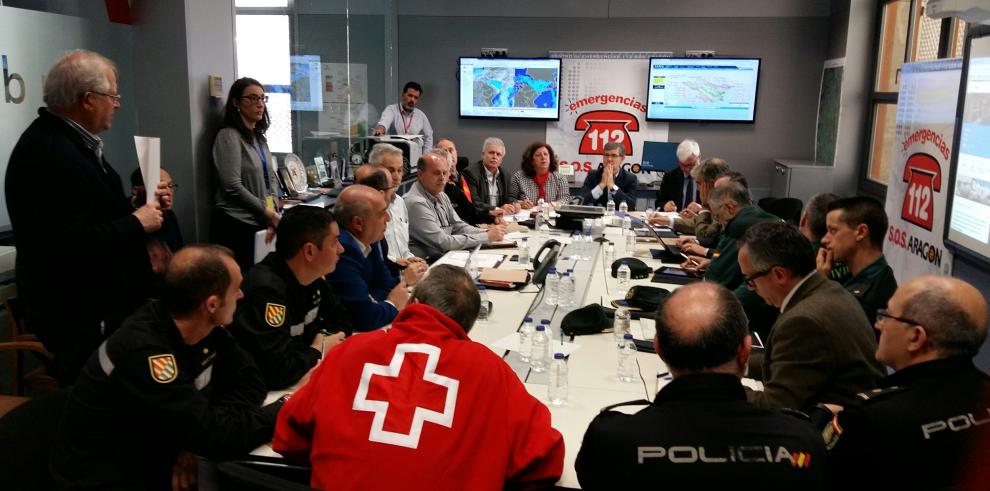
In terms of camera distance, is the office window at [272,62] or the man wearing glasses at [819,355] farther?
the office window at [272,62]

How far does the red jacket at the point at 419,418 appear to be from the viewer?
1574 mm

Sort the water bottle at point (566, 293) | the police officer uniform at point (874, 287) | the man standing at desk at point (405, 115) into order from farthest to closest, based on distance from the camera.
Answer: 1. the man standing at desk at point (405, 115)
2. the water bottle at point (566, 293)
3. the police officer uniform at point (874, 287)

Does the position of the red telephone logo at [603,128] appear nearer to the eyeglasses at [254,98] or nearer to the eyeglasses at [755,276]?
the eyeglasses at [254,98]

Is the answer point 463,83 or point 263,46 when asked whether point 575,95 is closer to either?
point 463,83

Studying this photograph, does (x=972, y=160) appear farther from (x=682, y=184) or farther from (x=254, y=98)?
(x=254, y=98)

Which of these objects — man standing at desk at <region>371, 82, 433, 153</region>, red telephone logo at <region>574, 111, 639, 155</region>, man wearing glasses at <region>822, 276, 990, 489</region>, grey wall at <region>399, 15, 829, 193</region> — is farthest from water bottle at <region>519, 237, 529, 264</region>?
grey wall at <region>399, 15, 829, 193</region>

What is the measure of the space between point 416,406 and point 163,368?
0.68m

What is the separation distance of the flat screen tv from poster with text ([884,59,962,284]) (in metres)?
0.21

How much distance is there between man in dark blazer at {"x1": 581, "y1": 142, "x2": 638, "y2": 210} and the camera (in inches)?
262

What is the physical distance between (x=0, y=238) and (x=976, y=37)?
553 cm

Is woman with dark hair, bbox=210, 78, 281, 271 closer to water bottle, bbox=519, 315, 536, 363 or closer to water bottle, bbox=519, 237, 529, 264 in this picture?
water bottle, bbox=519, 237, 529, 264

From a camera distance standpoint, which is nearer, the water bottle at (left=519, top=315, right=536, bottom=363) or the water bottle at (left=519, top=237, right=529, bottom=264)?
the water bottle at (left=519, top=315, right=536, bottom=363)

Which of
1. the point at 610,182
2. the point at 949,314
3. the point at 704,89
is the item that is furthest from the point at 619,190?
the point at 949,314

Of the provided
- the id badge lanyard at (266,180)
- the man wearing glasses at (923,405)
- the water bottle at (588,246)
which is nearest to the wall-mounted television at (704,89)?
the water bottle at (588,246)
